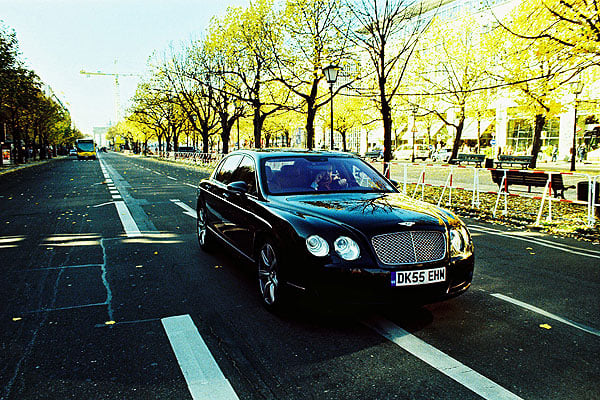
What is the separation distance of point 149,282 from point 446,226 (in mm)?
3275

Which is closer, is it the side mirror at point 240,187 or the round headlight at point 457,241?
the round headlight at point 457,241

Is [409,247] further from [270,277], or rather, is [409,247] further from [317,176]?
[317,176]

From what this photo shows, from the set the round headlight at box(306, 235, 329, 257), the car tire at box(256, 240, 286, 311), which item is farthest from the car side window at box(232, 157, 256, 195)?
the round headlight at box(306, 235, 329, 257)

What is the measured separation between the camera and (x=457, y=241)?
413cm

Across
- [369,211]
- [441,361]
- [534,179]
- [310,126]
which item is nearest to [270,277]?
[369,211]

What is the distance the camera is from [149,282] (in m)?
5.33

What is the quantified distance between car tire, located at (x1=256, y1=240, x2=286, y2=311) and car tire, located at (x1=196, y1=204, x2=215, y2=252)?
2.21m

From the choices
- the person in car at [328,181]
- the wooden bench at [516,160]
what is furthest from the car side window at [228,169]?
the wooden bench at [516,160]

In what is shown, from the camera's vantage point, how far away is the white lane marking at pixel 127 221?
8405 millimetres

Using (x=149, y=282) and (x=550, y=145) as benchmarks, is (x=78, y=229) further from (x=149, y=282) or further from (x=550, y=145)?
(x=550, y=145)

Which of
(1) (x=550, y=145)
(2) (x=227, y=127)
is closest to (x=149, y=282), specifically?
(2) (x=227, y=127)

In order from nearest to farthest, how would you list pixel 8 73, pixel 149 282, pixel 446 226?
pixel 446 226
pixel 149 282
pixel 8 73

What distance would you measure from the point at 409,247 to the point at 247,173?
2376 mm

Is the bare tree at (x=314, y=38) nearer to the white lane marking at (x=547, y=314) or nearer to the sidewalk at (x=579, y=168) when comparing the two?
the sidewalk at (x=579, y=168)
